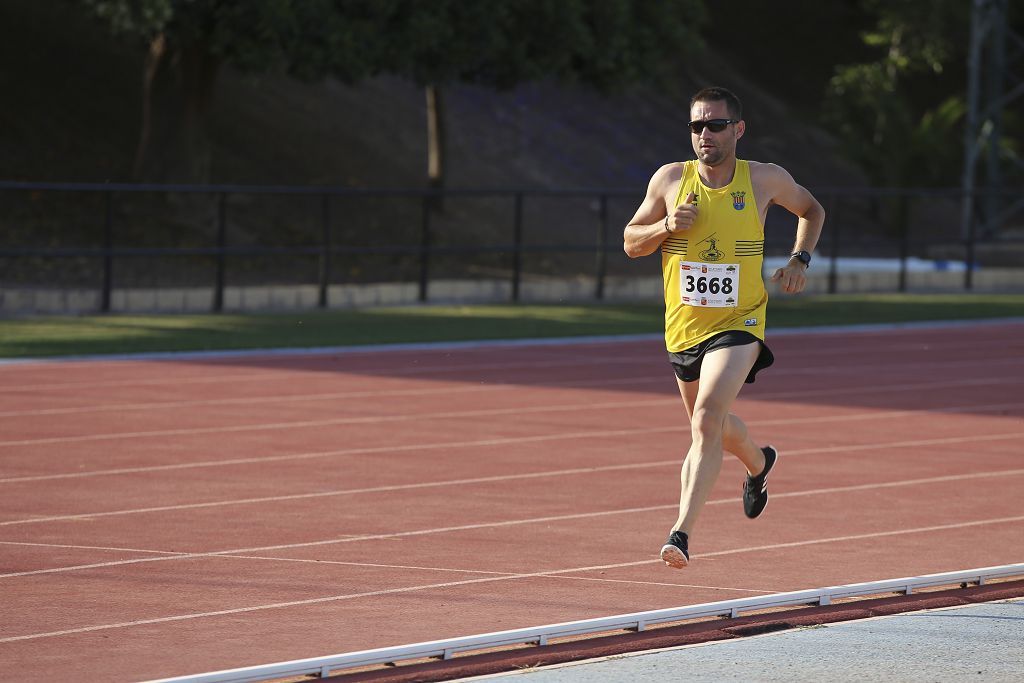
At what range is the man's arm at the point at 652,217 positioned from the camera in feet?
22.9

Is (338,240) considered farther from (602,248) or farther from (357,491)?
(357,491)

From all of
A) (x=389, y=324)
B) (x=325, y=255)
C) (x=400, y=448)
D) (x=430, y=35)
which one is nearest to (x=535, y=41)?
(x=430, y=35)

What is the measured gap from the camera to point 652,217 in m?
7.16

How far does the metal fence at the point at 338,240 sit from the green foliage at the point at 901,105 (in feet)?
14.0

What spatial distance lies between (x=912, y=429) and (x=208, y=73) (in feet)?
55.3

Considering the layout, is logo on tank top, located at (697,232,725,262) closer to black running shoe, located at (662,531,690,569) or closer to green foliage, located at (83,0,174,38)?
black running shoe, located at (662,531,690,569)

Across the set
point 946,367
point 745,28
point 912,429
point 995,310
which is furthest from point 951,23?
point 912,429

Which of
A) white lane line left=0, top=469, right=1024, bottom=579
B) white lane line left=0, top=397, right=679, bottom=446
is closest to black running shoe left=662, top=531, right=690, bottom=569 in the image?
white lane line left=0, top=469, right=1024, bottom=579

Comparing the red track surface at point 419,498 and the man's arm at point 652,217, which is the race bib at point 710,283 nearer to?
the man's arm at point 652,217

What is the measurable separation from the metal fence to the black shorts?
40.9 feet

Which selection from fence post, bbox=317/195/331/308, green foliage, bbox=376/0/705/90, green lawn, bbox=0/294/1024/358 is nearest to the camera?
green lawn, bbox=0/294/1024/358

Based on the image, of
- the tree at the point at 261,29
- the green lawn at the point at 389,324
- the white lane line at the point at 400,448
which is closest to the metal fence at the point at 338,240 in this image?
the green lawn at the point at 389,324

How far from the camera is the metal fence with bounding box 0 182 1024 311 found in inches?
861

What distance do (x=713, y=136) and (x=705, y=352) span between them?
827 mm
